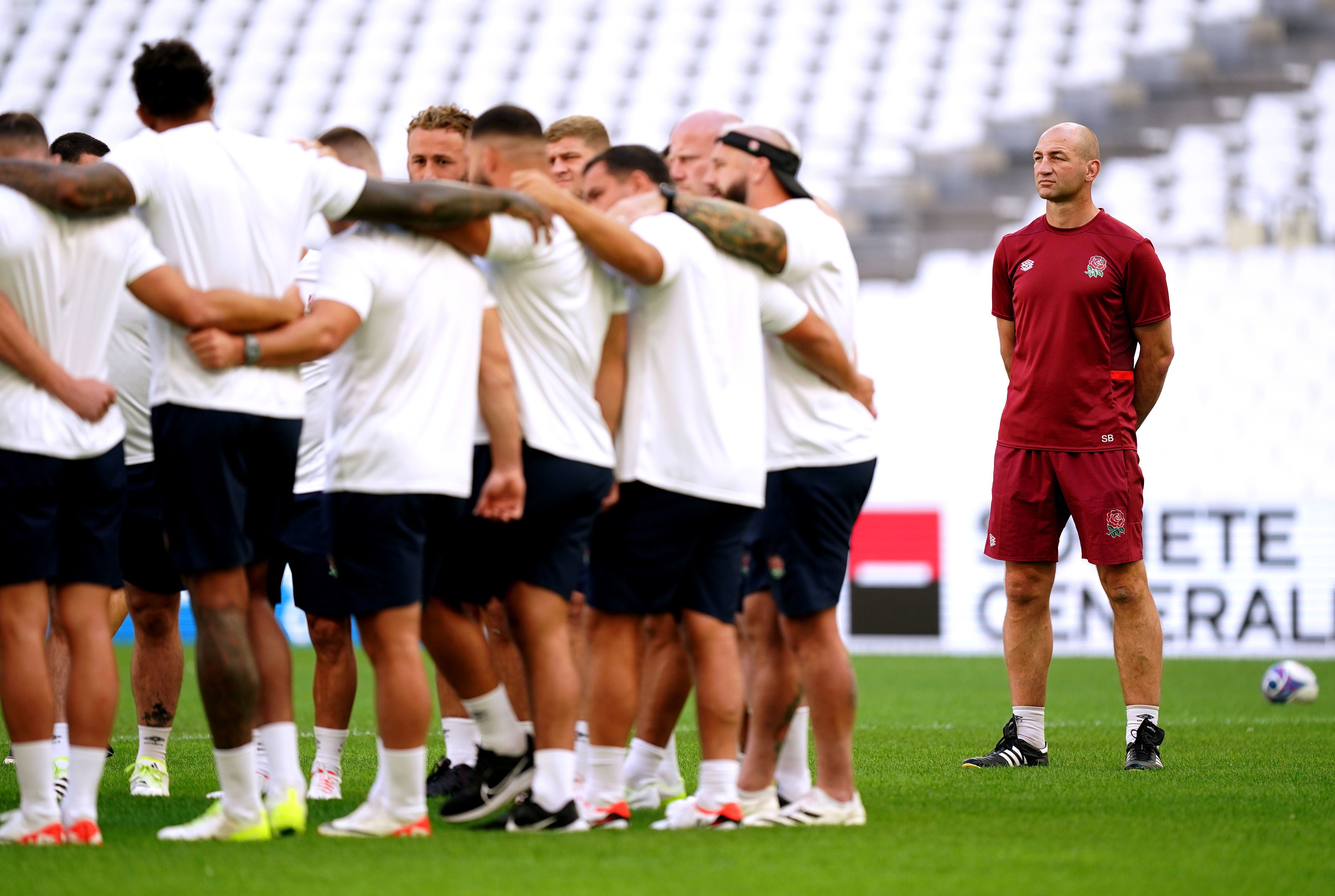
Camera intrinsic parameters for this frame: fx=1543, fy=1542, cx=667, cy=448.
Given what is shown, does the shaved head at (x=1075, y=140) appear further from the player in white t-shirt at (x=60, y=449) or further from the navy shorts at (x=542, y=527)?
the player in white t-shirt at (x=60, y=449)

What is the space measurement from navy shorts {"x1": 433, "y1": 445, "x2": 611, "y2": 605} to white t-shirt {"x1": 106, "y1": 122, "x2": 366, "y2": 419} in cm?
58

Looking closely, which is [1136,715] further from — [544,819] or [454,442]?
[454,442]

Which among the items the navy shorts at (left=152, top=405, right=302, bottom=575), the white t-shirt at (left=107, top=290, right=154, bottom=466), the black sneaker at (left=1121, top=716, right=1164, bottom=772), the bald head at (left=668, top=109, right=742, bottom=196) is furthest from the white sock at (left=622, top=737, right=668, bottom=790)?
the black sneaker at (left=1121, top=716, right=1164, bottom=772)

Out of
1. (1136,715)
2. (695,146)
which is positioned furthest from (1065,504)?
(695,146)

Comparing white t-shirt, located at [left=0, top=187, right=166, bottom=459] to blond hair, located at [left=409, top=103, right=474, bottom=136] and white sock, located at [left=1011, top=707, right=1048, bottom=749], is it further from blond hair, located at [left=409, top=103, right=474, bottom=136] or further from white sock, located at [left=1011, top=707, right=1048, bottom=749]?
white sock, located at [left=1011, top=707, right=1048, bottom=749]

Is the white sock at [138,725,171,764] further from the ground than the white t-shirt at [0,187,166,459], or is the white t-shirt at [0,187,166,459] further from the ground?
the white t-shirt at [0,187,166,459]

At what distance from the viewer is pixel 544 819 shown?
4.06 meters

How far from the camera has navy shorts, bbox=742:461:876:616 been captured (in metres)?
4.22

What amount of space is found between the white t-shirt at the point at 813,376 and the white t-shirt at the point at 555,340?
1.82ft

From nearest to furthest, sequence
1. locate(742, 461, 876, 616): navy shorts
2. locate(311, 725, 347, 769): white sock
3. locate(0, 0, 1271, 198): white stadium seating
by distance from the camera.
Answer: locate(742, 461, 876, 616): navy shorts < locate(311, 725, 347, 769): white sock < locate(0, 0, 1271, 198): white stadium seating

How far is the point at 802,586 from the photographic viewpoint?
420 cm

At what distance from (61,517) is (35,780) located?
0.66 metres

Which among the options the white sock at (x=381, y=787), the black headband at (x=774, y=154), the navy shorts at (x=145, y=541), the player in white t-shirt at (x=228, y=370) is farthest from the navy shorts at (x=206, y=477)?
the black headband at (x=774, y=154)

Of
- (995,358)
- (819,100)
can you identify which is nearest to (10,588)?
(995,358)
